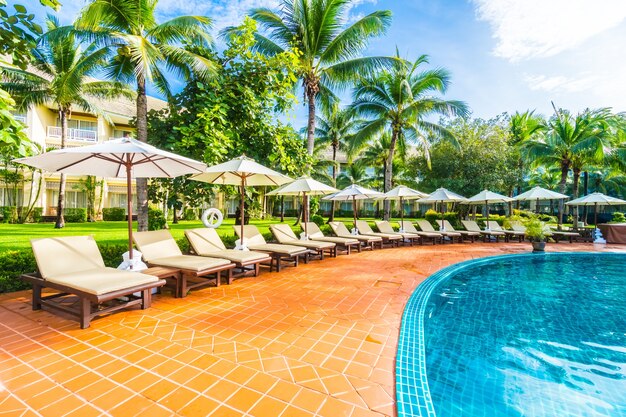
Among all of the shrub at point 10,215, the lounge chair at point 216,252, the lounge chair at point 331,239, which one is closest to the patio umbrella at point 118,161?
the lounge chair at point 216,252

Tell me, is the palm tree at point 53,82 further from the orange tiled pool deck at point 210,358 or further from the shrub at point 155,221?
the orange tiled pool deck at point 210,358

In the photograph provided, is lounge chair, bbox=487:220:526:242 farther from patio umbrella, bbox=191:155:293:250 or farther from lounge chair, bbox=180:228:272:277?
lounge chair, bbox=180:228:272:277

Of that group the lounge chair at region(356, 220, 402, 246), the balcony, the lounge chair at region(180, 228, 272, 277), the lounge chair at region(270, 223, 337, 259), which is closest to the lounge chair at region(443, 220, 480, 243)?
the lounge chair at region(356, 220, 402, 246)

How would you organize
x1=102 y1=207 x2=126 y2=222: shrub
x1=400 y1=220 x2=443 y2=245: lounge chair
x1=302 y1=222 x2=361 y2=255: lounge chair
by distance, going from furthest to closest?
x1=102 y1=207 x2=126 y2=222: shrub < x1=400 y1=220 x2=443 y2=245: lounge chair < x1=302 y1=222 x2=361 y2=255: lounge chair

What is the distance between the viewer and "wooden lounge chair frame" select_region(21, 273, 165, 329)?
12.1 ft

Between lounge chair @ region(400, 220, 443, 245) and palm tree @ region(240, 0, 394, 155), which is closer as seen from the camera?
palm tree @ region(240, 0, 394, 155)

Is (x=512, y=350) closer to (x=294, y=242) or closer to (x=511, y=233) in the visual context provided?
(x=294, y=242)

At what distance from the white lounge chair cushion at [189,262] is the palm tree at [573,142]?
20.5 m

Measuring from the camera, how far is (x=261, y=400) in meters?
2.41

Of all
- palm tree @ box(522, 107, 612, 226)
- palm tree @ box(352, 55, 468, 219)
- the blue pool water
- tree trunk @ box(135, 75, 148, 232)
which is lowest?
the blue pool water

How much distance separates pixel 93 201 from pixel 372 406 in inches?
1042

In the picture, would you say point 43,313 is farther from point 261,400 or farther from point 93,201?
point 93,201

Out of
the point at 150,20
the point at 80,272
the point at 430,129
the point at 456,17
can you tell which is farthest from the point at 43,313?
the point at 430,129

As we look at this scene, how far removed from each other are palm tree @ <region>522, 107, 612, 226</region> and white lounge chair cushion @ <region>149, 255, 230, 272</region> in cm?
2052
